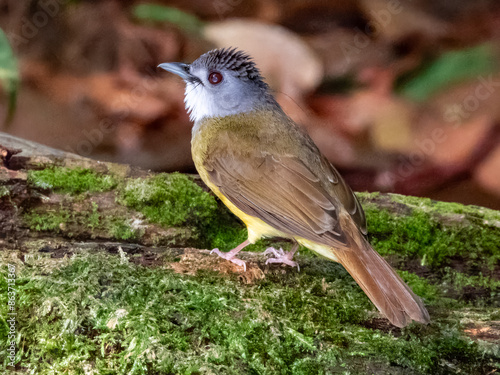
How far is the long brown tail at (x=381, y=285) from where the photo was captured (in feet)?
7.32

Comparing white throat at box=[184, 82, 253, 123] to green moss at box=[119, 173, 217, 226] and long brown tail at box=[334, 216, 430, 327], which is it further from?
long brown tail at box=[334, 216, 430, 327]

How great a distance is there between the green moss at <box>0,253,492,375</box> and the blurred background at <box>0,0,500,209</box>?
3.08 metres

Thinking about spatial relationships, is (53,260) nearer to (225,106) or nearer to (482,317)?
(225,106)

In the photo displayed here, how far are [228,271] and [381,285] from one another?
76 centimetres

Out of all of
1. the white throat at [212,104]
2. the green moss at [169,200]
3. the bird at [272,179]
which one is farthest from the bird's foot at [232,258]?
the white throat at [212,104]

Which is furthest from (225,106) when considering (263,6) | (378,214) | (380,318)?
(263,6)

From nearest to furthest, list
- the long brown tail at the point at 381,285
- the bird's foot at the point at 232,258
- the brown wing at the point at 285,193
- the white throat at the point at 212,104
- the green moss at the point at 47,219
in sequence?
the long brown tail at the point at 381,285, the brown wing at the point at 285,193, the bird's foot at the point at 232,258, the green moss at the point at 47,219, the white throat at the point at 212,104

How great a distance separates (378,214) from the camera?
3543 millimetres

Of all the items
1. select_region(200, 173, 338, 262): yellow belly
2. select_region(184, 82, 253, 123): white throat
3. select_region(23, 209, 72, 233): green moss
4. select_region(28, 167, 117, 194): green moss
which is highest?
select_region(184, 82, 253, 123): white throat

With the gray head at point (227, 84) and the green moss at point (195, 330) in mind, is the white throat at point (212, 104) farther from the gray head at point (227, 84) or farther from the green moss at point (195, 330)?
the green moss at point (195, 330)

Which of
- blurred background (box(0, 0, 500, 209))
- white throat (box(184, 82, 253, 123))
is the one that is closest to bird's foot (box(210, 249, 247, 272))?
white throat (box(184, 82, 253, 123))

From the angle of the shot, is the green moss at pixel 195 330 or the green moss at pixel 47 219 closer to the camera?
the green moss at pixel 195 330

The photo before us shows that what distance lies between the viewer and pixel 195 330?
6.91 feet

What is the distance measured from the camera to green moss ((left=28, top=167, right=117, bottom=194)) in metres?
3.14
